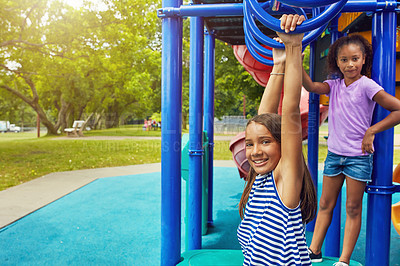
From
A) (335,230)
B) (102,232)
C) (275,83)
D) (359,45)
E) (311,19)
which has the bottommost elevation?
(102,232)

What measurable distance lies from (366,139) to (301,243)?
89 cm

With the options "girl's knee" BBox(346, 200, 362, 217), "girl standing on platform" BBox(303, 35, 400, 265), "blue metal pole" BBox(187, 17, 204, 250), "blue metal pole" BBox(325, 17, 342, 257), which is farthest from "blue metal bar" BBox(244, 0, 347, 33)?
"blue metal pole" BBox(187, 17, 204, 250)

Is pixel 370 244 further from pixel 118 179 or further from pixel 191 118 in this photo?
pixel 118 179

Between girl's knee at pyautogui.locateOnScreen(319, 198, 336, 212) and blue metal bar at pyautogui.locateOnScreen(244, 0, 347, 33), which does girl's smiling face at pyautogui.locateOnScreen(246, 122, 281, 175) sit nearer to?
blue metal bar at pyautogui.locateOnScreen(244, 0, 347, 33)

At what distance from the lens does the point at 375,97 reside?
1731mm

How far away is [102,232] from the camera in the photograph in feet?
11.7

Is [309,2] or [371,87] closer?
[309,2]

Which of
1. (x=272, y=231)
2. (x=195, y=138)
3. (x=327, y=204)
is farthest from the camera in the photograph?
(x=195, y=138)

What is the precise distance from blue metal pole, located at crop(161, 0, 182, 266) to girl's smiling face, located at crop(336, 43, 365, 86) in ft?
3.13

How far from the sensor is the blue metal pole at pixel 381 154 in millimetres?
1732

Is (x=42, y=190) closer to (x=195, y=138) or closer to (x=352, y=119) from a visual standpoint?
(x=195, y=138)

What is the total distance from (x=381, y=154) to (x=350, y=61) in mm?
549

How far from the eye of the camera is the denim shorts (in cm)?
182

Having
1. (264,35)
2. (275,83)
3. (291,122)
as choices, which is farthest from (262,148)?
(264,35)
